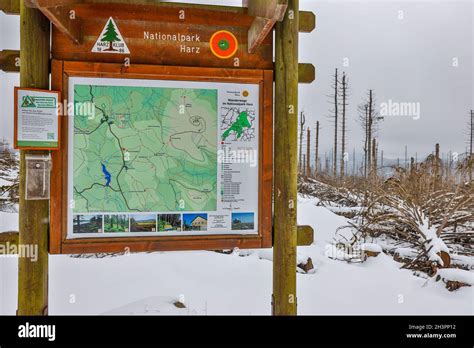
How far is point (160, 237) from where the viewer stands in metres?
2.14

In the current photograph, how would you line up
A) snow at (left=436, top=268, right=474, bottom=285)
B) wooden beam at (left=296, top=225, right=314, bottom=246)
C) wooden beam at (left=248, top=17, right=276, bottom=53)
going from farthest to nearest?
snow at (left=436, top=268, right=474, bottom=285) → wooden beam at (left=296, top=225, right=314, bottom=246) → wooden beam at (left=248, top=17, right=276, bottom=53)

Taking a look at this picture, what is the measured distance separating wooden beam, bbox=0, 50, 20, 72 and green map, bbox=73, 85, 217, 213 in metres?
0.46

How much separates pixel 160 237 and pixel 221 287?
6.64 ft

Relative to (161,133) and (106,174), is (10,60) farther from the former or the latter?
Result: (161,133)

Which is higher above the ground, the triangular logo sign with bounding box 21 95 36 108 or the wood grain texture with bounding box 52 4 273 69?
the wood grain texture with bounding box 52 4 273 69

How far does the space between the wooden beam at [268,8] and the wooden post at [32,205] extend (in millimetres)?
1303

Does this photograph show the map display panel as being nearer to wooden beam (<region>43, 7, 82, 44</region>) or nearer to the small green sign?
the small green sign

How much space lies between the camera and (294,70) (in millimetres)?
2203

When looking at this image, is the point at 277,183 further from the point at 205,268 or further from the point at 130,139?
the point at 205,268

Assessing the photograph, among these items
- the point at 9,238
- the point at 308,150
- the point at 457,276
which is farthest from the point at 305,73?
the point at 308,150

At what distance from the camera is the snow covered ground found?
11.1 feet

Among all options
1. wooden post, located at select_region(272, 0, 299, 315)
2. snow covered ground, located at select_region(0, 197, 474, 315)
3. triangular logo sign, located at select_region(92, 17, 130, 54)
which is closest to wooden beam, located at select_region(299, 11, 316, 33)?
wooden post, located at select_region(272, 0, 299, 315)
